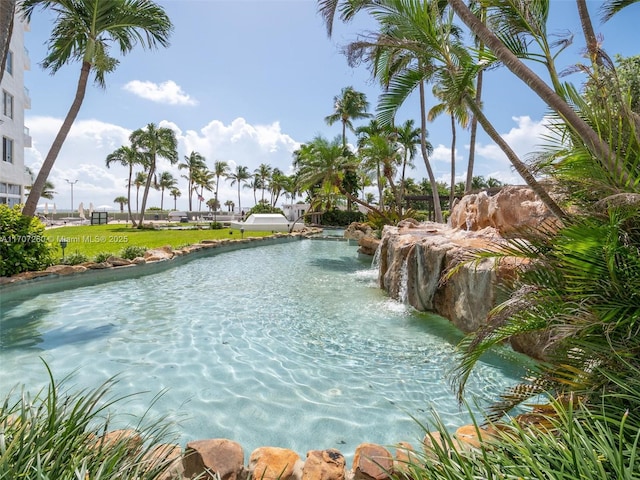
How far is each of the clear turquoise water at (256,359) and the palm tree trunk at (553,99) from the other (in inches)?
81.2

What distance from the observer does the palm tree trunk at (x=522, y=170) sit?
242 centimetres

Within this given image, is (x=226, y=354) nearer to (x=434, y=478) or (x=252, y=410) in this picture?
(x=252, y=410)

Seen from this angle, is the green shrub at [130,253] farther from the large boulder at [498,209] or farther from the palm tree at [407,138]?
the palm tree at [407,138]

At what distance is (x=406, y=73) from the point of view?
4152mm

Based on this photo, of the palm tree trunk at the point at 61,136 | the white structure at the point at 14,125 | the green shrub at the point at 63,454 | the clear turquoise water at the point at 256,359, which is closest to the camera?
the green shrub at the point at 63,454

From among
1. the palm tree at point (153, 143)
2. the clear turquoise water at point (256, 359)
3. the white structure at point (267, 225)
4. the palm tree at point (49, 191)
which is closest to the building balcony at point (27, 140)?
the palm tree at point (153, 143)

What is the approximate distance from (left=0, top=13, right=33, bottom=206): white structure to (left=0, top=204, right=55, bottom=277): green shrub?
18323mm

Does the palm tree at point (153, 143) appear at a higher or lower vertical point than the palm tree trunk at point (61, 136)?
higher

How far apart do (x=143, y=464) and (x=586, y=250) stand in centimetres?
270

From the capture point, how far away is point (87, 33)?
955 centimetres

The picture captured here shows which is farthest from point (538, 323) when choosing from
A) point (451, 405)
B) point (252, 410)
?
point (252, 410)

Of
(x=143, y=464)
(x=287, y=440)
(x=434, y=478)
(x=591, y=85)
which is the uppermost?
(x=591, y=85)

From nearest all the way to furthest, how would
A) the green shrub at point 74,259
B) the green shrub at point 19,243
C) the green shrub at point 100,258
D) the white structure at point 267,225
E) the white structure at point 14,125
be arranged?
the green shrub at point 19,243, the green shrub at point 74,259, the green shrub at point 100,258, the white structure at point 14,125, the white structure at point 267,225

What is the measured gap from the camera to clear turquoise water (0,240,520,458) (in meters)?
3.10
